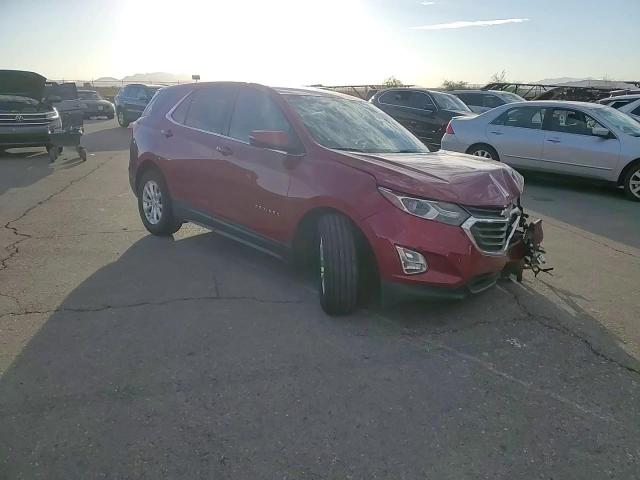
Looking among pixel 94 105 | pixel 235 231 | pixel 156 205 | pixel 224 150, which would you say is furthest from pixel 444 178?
pixel 94 105

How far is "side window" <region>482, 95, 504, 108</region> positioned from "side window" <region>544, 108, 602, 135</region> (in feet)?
27.7

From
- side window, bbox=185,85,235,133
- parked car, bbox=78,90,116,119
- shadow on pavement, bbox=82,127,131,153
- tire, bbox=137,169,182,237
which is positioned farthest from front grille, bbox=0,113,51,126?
parked car, bbox=78,90,116,119

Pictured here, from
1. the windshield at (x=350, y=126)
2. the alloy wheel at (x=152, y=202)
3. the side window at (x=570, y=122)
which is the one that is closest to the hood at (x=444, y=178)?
the windshield at (x=350, y=126)

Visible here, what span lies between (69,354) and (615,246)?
5.83 meters

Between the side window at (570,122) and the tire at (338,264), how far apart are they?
729cm

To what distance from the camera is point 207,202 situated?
506cm

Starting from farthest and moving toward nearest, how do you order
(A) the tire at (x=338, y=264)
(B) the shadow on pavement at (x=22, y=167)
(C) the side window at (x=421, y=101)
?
(C) the side window at (x=421, y=101) → (B) the shadow on pavement at (x=22, y=167) → (A) the tire at (x=338, y=264)

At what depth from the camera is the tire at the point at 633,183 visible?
28.8 feet

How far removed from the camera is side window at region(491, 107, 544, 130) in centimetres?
986

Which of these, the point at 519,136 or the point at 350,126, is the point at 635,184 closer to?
the point at 519,136

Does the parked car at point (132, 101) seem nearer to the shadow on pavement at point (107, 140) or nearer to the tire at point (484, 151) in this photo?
the shadow on pavement at point (107, 140)

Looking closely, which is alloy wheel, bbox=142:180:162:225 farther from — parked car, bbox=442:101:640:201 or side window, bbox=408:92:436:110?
side window, bbox=408:92:436:110

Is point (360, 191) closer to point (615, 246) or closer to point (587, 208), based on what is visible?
point (615, 246)

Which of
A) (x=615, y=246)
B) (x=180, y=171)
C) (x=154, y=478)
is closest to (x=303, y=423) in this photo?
(x=154, y=478)
